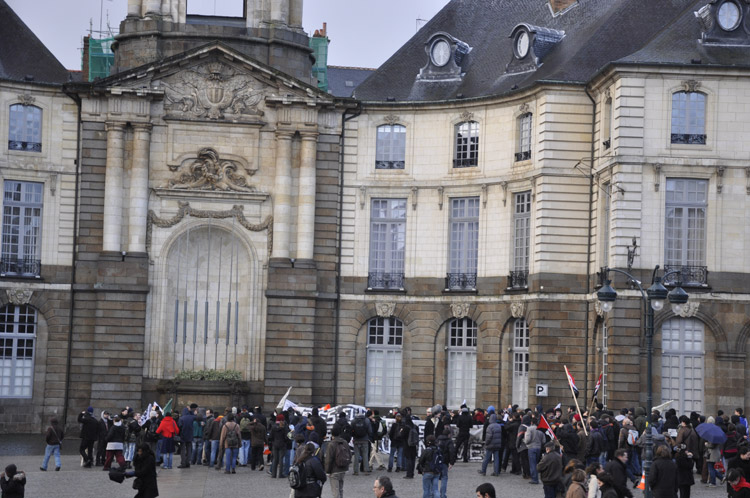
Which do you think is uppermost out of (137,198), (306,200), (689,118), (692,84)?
(692,84)

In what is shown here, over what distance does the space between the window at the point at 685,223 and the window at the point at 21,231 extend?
1908 cm

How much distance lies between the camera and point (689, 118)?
141 ft

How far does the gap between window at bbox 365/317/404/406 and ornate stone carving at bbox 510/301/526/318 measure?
431 cm

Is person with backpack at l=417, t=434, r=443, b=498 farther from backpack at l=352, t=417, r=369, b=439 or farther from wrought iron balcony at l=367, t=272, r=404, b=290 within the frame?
wrought iron balcony at l=367, t=272, r=404, b=290

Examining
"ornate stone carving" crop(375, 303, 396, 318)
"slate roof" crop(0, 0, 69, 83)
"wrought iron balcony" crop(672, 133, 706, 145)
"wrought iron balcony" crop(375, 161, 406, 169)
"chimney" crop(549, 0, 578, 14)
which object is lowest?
"ornate stone carving" crop(375, 303, 396, 318)

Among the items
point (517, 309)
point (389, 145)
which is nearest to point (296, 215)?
point (389, 145)

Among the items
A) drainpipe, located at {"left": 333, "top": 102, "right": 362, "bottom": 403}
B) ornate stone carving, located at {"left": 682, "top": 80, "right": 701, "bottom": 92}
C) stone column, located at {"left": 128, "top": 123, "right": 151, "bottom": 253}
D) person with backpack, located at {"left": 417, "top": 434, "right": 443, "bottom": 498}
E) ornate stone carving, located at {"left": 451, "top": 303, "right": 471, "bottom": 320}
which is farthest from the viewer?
drainpipe, located at {"left": 333, "top": 102, "right": 362, "bottom": 403}

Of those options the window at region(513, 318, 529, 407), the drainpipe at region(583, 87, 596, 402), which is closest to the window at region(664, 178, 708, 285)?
the drainpipe at region(583, 87, 596, 402)

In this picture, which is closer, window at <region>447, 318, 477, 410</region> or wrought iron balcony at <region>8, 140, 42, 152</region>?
wrought iron balcony at <region>8, 140, 42, 152</region>

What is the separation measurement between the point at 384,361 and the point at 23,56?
48.6 ft

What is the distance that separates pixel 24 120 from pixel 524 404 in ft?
57.6

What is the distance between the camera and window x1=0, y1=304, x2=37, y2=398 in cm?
4788

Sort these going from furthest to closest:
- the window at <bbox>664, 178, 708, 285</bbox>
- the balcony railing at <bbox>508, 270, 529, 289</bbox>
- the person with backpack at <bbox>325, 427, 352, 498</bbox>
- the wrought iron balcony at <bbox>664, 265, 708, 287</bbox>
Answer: the balcony railing at <bbox>508, 270, 529, 289</bbox> < the window at <bbox>664, 178, 708, 285</bbox> < the wrought iron balcony at <bbox>664, 265, 708, 287</bbox> < the person with backpack at <bbox>325, 427, 352, 498</bbox>

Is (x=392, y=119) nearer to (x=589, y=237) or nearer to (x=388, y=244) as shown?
(x=388, y=244)
